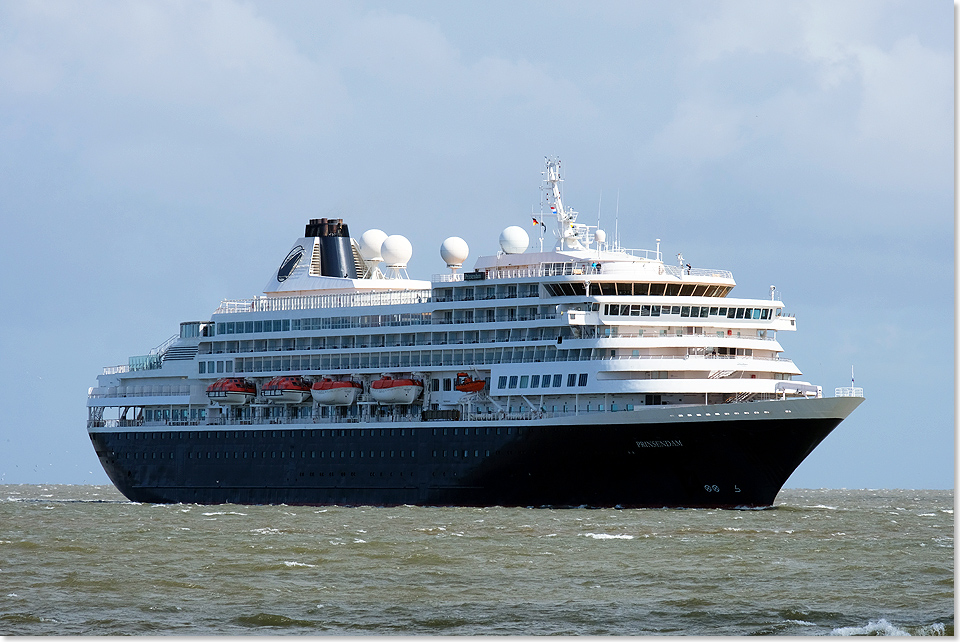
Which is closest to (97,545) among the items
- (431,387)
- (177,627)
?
(177,627)

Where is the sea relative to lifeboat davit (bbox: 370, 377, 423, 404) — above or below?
below

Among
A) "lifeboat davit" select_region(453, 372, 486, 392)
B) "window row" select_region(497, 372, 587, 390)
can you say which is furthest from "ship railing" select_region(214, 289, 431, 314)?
"window row" select_region(497, 372, 587, 390)

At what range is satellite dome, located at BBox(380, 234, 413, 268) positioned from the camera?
67.3 meters

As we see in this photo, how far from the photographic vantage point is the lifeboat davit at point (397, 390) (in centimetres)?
5881

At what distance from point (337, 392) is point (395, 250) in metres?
9.07

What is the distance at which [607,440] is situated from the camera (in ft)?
171

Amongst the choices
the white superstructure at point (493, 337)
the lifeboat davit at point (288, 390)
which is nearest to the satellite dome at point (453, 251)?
the white superstructure at point (493, 337)

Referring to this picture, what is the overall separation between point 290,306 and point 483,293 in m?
11.1

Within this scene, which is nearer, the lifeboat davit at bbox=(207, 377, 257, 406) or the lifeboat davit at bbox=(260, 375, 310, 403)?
the lifeboat davit at bbox=(260, 375, 310, 403)

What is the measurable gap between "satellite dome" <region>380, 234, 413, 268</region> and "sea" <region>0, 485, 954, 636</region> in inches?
705

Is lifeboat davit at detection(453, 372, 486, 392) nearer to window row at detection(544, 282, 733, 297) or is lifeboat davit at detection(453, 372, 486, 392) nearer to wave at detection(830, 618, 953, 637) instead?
window row at detection(544, 282, 733, 297)

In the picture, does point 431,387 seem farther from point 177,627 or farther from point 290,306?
point 177,627

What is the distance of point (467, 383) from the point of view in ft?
188

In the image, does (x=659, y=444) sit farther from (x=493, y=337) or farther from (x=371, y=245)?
(x=371, y=245)
